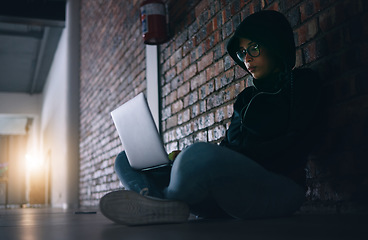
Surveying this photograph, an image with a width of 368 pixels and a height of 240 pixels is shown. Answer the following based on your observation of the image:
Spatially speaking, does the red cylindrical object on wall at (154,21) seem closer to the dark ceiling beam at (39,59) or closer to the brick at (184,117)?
the brick at (184,117)

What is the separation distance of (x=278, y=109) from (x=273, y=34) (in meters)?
0.27

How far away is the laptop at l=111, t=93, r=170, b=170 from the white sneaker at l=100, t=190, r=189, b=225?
20cm

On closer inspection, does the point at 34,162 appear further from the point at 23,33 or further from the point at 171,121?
the point at 171,121

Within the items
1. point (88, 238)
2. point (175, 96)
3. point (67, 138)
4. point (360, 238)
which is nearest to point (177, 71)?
point (175, 96)

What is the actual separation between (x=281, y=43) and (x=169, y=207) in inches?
26.4

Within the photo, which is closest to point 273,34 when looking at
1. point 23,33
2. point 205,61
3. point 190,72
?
point 205,61

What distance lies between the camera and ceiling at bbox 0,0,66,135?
5707mm

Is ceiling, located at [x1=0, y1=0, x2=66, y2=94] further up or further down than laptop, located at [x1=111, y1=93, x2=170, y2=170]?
further up

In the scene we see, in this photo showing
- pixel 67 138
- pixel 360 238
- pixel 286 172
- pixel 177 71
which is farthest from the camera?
pixel 67 138

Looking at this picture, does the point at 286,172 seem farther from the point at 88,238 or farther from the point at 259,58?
the point at 88,238

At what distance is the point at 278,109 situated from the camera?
57.1 inches

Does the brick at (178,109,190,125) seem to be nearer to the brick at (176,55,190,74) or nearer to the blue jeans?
the brick at (176,55,190,74)

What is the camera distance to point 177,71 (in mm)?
2809

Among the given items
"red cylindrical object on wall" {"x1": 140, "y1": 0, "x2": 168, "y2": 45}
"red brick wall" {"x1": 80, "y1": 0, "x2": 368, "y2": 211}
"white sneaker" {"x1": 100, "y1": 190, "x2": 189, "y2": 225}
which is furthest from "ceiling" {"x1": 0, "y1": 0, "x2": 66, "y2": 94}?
"white sneaker" {"x1": 100, "y1": 190, "x2": 189, "y2": 225}
